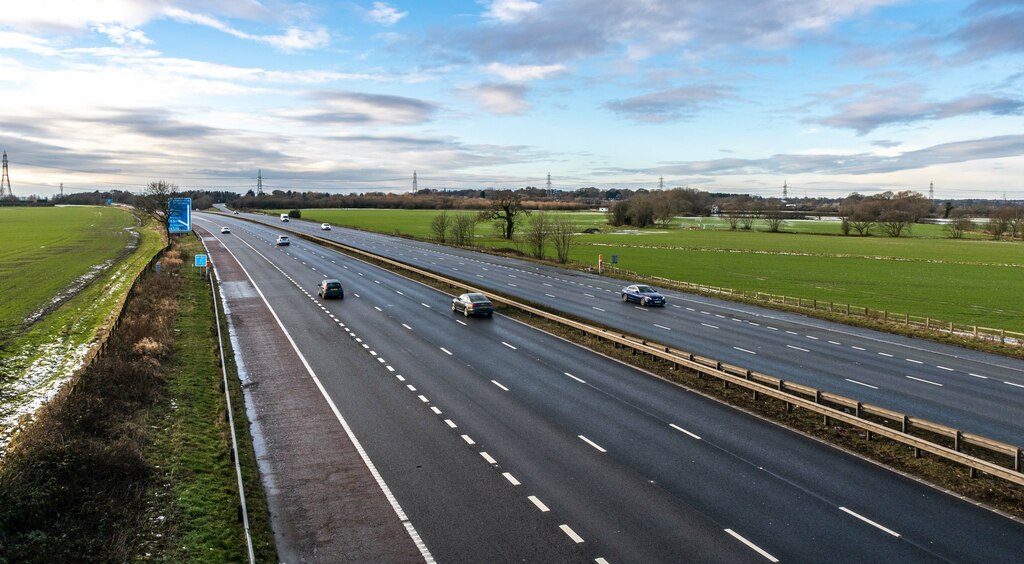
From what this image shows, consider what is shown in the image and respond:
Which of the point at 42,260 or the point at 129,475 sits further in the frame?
the point at 42,260

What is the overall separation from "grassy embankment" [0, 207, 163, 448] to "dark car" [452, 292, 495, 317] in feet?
59.2

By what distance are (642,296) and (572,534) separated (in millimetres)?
32618

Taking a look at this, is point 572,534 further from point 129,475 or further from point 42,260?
point 42,260

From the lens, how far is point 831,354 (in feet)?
95.5

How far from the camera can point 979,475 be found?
1500 cm

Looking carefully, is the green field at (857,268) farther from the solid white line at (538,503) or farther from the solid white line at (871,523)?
the solid white line at (538,503)

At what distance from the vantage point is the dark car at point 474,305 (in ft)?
122

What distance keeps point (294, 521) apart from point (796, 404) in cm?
1408

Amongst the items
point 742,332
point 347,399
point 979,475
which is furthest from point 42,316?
point 979,475

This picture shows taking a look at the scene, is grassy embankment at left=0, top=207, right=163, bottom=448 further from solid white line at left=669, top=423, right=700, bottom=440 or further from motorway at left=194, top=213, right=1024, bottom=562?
solid white line at left=669, top=423, right=700, bottom=440

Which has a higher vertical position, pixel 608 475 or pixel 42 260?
pixel 42 260

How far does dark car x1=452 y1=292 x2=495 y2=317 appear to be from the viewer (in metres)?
37.1

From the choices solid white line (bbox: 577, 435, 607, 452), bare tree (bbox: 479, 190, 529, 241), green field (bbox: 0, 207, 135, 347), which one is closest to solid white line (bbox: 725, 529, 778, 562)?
solid white line (bbox: 577, 435, 607, 452)

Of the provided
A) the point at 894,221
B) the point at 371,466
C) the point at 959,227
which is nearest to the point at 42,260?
the point at 371,466
